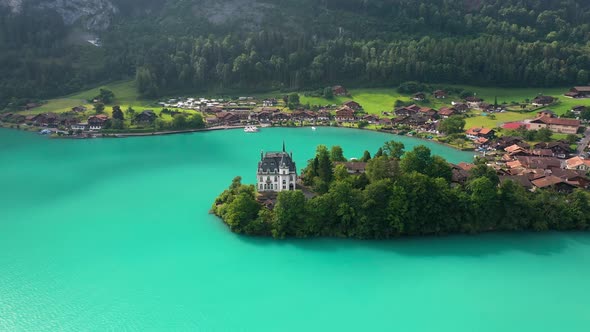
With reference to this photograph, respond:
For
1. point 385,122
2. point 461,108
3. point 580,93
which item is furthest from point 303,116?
point 580,93

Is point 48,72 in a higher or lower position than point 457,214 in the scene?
higher

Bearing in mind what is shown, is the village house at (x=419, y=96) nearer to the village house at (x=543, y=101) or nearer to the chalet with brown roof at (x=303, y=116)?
the village house at (x=543, y=101)

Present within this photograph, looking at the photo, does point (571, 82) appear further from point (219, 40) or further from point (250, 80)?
point (219, 40)

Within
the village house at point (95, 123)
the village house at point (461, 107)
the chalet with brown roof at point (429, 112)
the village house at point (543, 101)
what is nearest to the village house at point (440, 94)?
the village house at point (461, 107)

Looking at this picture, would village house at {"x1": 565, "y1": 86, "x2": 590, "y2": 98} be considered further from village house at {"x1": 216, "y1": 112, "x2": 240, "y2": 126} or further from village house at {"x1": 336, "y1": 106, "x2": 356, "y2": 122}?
village house at {"x1": 216, "y1": 112, "x2": 240, "y2": 126}

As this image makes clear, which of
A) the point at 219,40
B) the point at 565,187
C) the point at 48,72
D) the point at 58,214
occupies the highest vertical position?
the point at 219,40

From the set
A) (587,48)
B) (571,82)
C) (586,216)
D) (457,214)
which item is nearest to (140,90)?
(457,214)

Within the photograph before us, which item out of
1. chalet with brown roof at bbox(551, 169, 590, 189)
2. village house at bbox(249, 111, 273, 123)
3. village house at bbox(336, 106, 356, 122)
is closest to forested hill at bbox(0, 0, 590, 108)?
village house at bbox(249, 111, 273, 123)

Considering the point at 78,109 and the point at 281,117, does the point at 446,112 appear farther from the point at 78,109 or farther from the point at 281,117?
the point at 78,109
